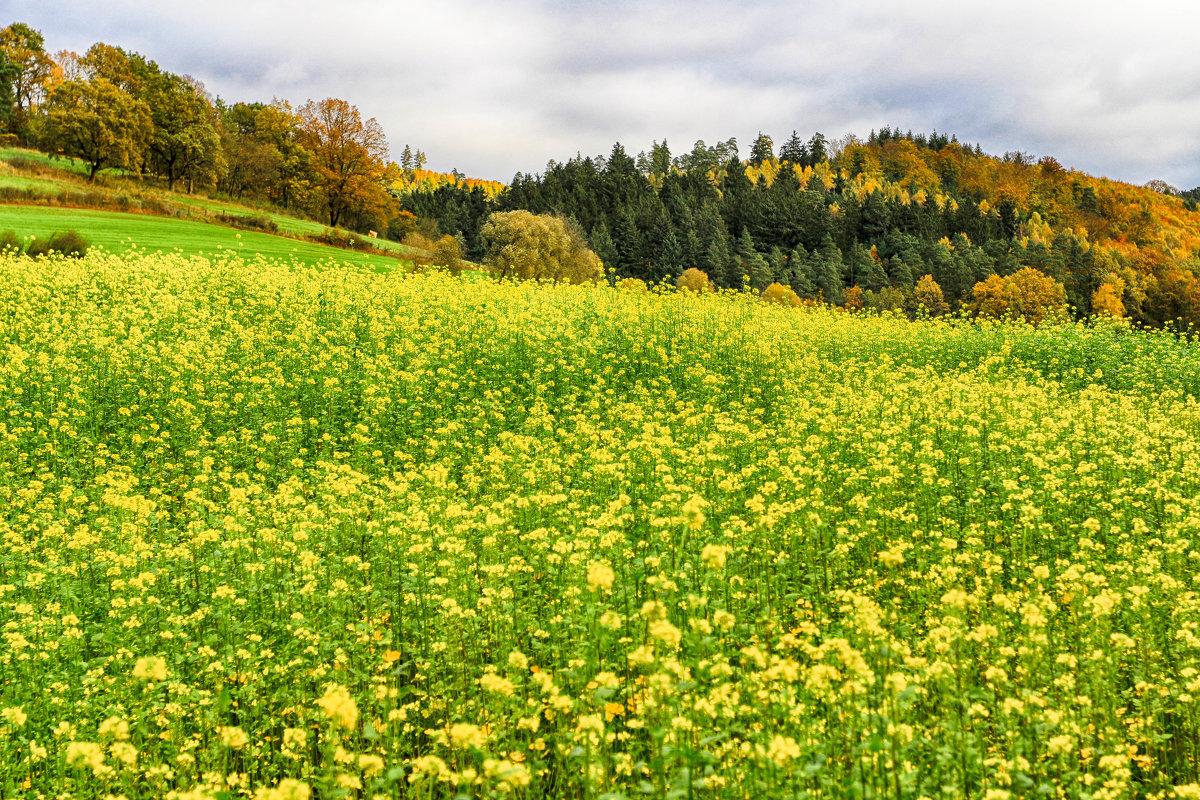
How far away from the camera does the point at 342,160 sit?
69812mm

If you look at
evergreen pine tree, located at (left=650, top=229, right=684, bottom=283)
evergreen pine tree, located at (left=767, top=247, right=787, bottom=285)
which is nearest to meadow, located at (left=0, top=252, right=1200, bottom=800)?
evergreen pine tree, located at (left=650, top=229, right=684, bottom=283)

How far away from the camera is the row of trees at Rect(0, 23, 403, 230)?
5762 cm

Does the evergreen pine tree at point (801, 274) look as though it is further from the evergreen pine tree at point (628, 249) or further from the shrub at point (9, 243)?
the shrub at point (9, 243)

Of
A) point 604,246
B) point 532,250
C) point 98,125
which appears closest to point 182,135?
point 98,125

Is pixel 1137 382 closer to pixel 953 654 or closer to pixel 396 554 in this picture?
pixel 953 654

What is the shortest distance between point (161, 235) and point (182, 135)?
112 feet

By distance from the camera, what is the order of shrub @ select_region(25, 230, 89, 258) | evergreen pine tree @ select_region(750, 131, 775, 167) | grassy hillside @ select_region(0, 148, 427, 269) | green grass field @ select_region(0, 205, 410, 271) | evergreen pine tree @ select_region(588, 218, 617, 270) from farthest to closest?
evergreen pine tree @ select_region(750, 131, 775, 167)
evergreen pine tree @ select_region(588, 218, 617, 270)
grassy hillside @ select_region(0, 148, 427, 269)
green grass field @ select_region(0, 205, 410, 271)
shrub @ select_region(25, 230, 89, 258)

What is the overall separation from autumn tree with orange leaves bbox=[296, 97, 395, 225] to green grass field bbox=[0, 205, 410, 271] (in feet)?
93.8

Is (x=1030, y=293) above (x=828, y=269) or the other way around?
the other way around

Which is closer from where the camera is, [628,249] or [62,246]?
[62,246]

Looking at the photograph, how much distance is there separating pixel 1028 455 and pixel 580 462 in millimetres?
5835

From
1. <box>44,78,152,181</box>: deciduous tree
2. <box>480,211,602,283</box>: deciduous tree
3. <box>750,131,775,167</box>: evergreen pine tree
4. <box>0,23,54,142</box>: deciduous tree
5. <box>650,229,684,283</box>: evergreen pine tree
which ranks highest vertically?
<box>750,131,775,167</box>: evergreen pine tree

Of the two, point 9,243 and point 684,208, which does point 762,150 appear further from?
point 9,243

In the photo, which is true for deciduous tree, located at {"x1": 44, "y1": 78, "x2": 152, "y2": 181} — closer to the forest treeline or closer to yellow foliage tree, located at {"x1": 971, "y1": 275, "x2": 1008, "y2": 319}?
the forest treeline
